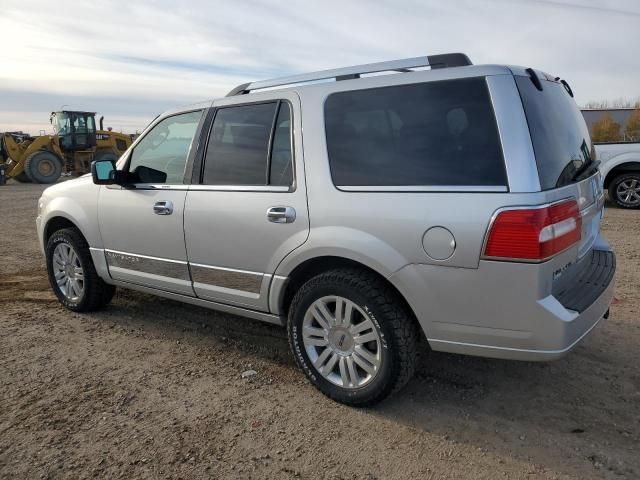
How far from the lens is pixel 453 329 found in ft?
8.80

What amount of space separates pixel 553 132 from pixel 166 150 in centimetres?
274

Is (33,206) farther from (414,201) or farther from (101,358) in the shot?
(414,201)

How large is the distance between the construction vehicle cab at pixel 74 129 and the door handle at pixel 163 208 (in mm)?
19995

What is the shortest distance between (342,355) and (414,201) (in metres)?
1.04

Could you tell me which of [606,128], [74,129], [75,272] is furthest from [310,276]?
[606,128]

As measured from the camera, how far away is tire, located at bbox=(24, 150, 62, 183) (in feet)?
68.1

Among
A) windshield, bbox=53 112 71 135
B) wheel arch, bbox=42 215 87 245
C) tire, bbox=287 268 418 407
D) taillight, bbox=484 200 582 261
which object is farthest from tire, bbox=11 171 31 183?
taillight, bbox=484 200 582 261

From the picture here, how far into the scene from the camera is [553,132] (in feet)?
8.98

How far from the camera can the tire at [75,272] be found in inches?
181

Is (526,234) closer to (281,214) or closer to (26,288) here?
(281,214)

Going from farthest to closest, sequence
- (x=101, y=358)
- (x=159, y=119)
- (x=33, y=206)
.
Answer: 1. (x=33, y=206)
2. (x=159, y=119)
3. (x=101, y=358)

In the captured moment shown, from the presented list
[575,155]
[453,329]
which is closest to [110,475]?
[453,329]

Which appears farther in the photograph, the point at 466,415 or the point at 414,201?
the point at 466,415

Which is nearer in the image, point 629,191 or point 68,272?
point 68,272
